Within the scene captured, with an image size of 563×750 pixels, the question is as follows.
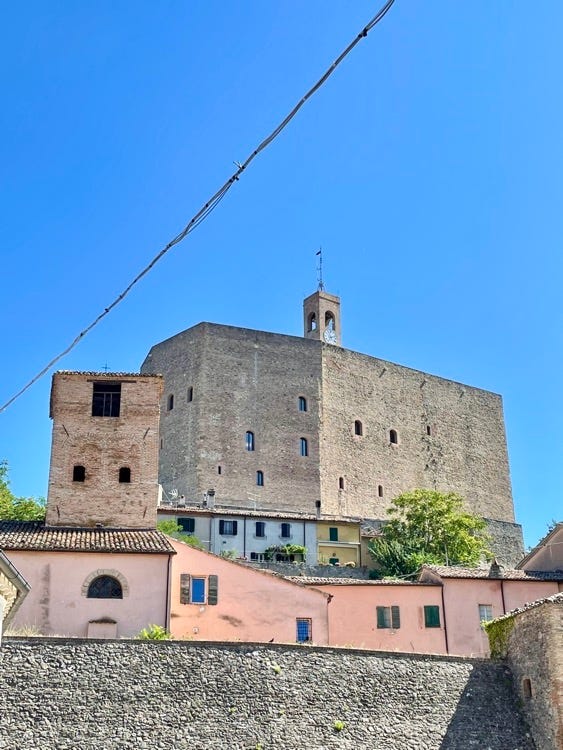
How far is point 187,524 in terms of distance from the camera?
51.0 meters

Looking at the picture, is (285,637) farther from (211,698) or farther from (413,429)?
(413,429)

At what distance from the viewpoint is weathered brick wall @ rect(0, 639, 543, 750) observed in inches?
882

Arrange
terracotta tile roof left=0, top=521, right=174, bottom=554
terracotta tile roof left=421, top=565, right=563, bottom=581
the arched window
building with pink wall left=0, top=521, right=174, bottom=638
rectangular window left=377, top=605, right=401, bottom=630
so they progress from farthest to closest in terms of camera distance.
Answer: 1. terracotta tile roof left=421, top=565, right=563, bottom=581
2. rectangular window left=377, top=605, right=401, bottom=630
3. terracotta tile roof left=0, top=521, right=174, bottom=554
4. the arched window
5. building with pink wall left=0, top=521, right=174, bottom=638

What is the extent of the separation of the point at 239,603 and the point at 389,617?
18.4ft

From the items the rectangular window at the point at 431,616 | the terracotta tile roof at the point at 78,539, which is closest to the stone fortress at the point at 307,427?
the terracotta tile roof at the point at 78,539

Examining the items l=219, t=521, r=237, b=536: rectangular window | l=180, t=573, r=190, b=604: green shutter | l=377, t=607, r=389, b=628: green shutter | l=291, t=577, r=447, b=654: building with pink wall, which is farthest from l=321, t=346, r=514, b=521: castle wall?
l=180, t=573, r=190, b=604: green shutter

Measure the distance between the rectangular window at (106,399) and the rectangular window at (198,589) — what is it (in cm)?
708

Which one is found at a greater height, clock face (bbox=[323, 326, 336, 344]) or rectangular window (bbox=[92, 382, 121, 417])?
clock face (bbox=[323, 326, 336, 344])

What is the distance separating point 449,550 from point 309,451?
15801mm

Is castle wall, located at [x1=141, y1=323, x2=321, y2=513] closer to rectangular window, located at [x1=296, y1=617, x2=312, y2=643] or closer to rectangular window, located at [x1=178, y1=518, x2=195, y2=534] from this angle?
rectangular window, located at [x1=178, y1=518, x2=195, y2=534]

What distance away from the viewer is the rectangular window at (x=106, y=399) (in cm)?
3788

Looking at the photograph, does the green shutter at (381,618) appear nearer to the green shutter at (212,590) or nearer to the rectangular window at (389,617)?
the rectangular window at (389,617)

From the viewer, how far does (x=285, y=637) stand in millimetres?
33688

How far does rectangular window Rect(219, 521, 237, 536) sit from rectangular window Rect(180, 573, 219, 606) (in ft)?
56.6
